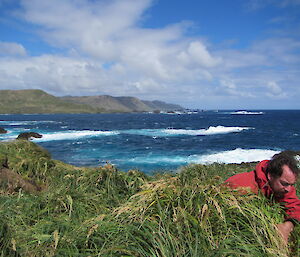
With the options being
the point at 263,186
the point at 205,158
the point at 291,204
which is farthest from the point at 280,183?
the point at 205,158

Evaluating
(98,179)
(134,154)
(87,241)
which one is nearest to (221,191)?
(87,241)

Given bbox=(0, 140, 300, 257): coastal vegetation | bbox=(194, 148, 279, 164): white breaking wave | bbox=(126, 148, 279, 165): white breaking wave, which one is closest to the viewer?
bbox=(0, 140, 300, 257): coastal vegetation

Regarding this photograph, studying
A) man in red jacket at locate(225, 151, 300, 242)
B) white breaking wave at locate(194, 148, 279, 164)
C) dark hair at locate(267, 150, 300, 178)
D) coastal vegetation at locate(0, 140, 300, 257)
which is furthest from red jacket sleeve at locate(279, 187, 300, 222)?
white breaking wave at locate(194, 148, 279, 164)

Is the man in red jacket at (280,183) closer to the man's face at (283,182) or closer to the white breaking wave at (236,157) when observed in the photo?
the man's face at (283,182)

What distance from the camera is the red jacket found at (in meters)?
2.99

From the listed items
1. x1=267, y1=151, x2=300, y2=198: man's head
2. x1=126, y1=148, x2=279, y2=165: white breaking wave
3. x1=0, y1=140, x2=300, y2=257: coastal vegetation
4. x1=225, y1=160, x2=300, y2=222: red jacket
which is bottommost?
x1=126, y1=148, x2=279, y2=165: white breaking wave

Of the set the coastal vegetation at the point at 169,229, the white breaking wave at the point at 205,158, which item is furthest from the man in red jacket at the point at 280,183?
the white breaking wave at the point at 205,158

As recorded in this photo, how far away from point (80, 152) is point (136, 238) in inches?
1070

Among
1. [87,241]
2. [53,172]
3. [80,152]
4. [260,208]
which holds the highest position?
[260,208]

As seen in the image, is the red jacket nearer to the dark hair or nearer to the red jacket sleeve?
the red jacket sleeve

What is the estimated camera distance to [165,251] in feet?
7.59

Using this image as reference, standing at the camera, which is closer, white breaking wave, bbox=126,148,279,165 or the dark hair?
the dark hair

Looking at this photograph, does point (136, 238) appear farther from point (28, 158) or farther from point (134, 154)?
point (134, 154)

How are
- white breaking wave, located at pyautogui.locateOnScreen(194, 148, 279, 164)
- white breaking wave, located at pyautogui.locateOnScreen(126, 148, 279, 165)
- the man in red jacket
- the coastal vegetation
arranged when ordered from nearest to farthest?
the coastal vegetation
the man in red jacket
white breaking wave, located at pyautogui.locateOnScreen(126, 148, 279, 165)
white breaking wave, located at pyautogui.locateOnScreen(194, 148, 279, 164)
